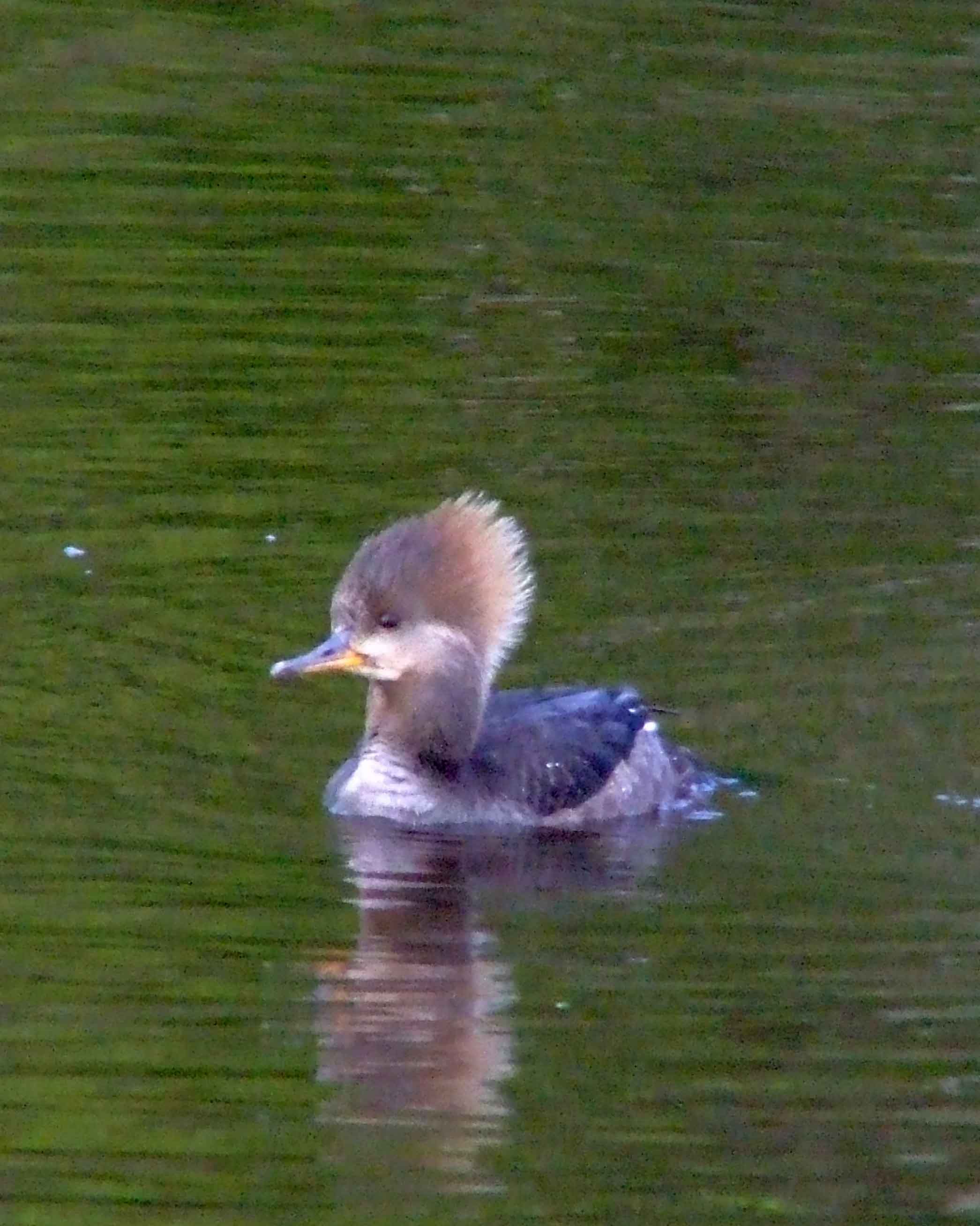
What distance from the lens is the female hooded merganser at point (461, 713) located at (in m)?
10.6

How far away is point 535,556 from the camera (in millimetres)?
12492

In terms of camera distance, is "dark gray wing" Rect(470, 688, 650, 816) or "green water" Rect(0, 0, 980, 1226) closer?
"green water" Rect(0, 0, 980, 1226)

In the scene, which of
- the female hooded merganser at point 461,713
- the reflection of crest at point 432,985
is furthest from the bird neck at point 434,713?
the reflection of crest at point 432,985

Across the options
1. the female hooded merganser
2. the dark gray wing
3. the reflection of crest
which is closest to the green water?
the reflection of crest

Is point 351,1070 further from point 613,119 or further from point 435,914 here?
point 613,119

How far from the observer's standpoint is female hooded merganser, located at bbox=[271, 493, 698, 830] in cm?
1056

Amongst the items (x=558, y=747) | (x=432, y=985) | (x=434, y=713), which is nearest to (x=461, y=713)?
(x=434, y=713)

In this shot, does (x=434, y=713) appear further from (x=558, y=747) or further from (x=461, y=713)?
(x=558, y=747)

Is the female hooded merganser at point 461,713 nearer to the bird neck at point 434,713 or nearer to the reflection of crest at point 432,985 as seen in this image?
the bird neck at point 434,713

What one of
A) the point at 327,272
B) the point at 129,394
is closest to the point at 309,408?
the point at 129,394

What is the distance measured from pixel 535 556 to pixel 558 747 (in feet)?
6.34

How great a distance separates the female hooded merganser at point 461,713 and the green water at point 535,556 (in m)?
0.30

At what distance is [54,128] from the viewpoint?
1761cm

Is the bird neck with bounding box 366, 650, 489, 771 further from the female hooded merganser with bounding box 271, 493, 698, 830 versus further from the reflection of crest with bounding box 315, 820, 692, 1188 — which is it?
the reflection of crest with bounding box 315, 820, 692, 1188
